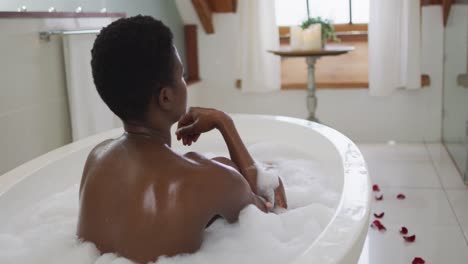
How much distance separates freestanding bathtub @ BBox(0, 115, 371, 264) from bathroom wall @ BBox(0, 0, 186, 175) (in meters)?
0.36

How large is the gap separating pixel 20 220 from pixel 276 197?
0.73 meters

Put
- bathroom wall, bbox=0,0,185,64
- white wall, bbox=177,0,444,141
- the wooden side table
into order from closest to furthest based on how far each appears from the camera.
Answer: bathroom wall, bbox=0,0,185,64 < the wooden side table < white wall, bbox=177,0,444,141

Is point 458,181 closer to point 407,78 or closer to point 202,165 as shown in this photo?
point 407,78

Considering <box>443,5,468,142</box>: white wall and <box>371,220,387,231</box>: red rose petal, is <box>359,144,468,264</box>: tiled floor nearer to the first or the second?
<box>371,220,387,231</box>: red rose petal

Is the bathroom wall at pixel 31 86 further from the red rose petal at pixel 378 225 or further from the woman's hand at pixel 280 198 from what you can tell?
the red rose petal at pixel 378 225

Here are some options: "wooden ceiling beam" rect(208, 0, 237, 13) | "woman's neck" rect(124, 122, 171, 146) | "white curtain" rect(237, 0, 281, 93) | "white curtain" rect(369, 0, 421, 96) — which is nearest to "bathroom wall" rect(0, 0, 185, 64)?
"wooden ceiling beam" rect(208, 0, 237, 13)

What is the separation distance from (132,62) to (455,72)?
2.98m

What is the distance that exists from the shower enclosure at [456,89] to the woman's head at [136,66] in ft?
7.89

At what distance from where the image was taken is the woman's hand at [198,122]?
1.46 meters

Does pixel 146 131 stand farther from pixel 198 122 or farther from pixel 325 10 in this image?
pixel 325 10

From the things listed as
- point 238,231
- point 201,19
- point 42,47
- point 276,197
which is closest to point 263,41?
point 201,19

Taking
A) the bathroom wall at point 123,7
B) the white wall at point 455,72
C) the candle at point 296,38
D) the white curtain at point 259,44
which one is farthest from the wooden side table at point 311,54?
the bathroom wall at point 123,7

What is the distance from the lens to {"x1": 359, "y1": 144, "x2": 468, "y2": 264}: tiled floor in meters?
2.18

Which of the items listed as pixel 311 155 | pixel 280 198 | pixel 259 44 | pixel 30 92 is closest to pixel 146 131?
pixel 280 198
